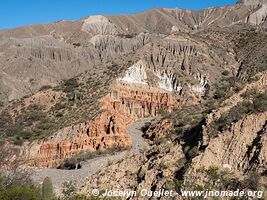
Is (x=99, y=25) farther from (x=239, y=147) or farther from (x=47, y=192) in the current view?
(x=239, y=147)

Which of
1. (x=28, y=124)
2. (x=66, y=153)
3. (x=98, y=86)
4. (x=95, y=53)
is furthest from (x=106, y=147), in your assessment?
(x=95, y=53)

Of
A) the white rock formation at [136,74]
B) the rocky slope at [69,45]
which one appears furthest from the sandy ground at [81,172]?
the rocky slope at [69,45]

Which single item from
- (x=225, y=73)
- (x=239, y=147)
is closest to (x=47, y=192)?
(x=239, y=147)

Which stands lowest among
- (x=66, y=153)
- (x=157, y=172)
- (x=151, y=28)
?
(x=66, y=153)

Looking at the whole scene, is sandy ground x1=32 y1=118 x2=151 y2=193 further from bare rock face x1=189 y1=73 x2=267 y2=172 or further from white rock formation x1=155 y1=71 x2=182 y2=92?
white rock formation x1=155 y1=71 x2=182 y2=92

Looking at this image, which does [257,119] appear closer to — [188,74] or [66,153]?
[66,153]

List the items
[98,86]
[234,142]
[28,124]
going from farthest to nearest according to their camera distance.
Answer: [98,86]
[28,124]
[234,142]

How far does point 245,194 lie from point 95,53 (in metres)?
112

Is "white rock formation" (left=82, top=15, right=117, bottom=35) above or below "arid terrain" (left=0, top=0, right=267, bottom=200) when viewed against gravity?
above

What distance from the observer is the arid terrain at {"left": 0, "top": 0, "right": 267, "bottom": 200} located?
23984 mm

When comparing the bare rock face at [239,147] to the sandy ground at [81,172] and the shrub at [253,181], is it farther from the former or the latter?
the sandy ground at [81,172]

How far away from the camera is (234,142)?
78.4ft

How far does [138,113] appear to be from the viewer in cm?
6688

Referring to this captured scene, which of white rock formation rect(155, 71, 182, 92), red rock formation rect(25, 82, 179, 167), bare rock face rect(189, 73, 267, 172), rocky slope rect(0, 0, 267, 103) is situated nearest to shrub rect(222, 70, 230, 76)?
white rock formation rect(155, 71, 182, 92)
